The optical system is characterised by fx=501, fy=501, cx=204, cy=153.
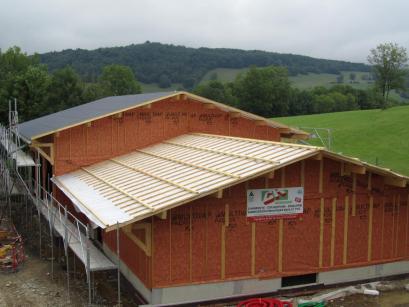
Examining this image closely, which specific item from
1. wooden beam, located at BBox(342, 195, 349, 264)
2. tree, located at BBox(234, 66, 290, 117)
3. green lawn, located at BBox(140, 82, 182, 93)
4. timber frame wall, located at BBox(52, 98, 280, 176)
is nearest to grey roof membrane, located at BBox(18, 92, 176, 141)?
timber frame wall, located at BBox(52, 98, 280, 176)

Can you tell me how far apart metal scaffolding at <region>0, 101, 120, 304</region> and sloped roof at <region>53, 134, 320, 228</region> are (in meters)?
0.97

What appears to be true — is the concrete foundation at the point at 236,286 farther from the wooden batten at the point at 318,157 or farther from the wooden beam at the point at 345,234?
the wooden batten at the point at 318,157

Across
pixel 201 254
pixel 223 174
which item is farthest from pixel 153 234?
pixel 223 174

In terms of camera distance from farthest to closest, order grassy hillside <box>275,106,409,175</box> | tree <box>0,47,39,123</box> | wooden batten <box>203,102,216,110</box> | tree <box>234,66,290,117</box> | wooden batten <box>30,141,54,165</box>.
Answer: tree <box>234,66,290,117</box> → tree <box>0,47,39,123</box> → grassy hillside <box>275,106,409,175</box> → wooden batten <box>203,102,216,110</box> → wooden batten <box>30,141,54,165</box>

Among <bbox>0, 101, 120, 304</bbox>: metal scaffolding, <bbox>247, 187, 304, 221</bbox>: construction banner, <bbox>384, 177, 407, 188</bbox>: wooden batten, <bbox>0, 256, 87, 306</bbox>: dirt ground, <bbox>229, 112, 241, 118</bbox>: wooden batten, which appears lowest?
<bbox>0, 256, 87, 306</bbox>: dirt ground

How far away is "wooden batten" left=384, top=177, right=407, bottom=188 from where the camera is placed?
1552 centimetres

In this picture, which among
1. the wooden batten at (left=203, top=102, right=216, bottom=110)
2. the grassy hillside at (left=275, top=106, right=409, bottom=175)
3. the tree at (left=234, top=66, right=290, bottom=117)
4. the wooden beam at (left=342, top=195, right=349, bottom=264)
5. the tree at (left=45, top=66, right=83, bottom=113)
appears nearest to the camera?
the wooden beam at (left=342, top=195, right=349, bottom=264)

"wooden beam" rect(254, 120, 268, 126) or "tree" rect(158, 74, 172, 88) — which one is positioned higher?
"tree" rect(158, 74, 172, 88)

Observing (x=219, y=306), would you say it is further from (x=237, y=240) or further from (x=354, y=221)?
(x=354, y=221)

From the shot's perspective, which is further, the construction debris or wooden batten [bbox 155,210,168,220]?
the construction debris

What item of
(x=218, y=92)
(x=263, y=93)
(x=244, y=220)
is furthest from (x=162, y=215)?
(x=218, y=92)

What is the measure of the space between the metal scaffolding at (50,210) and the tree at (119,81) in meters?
61.7

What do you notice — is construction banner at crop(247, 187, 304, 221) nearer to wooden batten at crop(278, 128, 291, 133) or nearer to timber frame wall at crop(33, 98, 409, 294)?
timber frame wall at crop(33, 98, 409, 294)

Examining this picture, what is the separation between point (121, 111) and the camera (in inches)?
848
